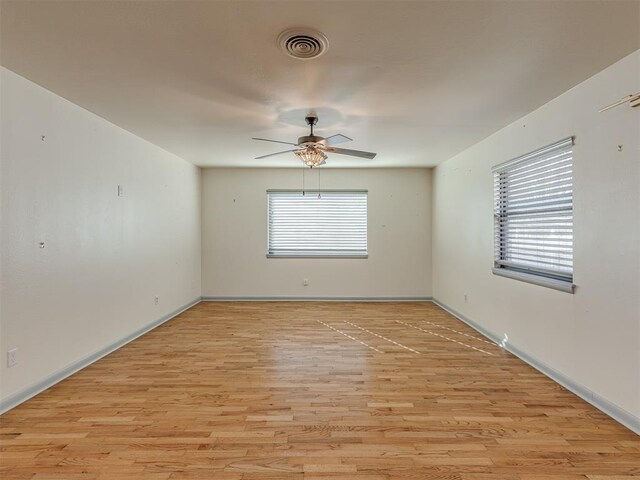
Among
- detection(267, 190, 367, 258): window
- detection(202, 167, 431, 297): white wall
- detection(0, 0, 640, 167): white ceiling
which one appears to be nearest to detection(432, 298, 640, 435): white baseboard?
detection(0, 0, 640, 167): white ceiling

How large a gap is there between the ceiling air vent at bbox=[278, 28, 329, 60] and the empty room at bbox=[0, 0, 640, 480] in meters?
0.02

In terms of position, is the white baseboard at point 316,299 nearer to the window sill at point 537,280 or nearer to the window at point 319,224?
the window at point 319,224

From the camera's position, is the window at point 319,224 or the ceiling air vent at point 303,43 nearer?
the ceiling air vent at point 303,43

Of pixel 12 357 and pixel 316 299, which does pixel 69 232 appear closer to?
pixel 12 357

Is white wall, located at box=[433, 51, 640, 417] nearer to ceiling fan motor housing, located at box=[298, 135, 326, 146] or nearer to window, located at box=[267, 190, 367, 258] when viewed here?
ceiling fan motor housing, located at box=[298, 135, 326, 146]

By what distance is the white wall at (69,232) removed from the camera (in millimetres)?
2455

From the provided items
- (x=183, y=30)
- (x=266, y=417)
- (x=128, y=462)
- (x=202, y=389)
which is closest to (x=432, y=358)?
(x=266, y=417)

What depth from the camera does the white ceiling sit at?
1.75 metres

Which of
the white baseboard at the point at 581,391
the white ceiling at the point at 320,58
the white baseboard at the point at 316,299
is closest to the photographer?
the white ceiling at the point at 320,58

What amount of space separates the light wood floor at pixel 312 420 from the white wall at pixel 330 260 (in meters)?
2.50

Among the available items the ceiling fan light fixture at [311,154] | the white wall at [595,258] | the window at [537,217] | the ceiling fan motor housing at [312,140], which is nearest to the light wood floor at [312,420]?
the white wall at [595,258]

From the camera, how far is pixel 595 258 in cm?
249

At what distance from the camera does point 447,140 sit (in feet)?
13.9

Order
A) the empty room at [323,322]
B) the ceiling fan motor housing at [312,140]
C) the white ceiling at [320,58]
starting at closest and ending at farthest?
the white ceiling at [320,58] < the empty room at [323,322] < the ceiling fan motor housing at [312,140]
